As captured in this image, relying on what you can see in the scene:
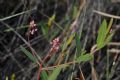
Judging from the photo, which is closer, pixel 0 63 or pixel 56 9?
pixel 0 63

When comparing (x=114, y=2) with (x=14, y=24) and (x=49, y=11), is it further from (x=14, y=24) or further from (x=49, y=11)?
(x=14, y=24)

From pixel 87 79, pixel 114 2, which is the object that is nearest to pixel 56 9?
pixel 114 2

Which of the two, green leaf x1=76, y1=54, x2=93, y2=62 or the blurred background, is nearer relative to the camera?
green leaf x1=76, y1=54, x2=93, y2=62

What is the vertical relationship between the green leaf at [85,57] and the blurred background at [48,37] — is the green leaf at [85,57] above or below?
above

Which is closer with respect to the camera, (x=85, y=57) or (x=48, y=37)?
(x=85, y=57)

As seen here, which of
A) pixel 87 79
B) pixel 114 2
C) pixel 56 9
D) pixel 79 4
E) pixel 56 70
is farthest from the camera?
pixel 56 9

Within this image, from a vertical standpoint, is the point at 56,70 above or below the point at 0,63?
above

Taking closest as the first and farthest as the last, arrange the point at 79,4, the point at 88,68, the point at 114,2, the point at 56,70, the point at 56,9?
the point at 56,70, the point at 88,68, the point at 79,4, the point at 114,2, the point at 56,9

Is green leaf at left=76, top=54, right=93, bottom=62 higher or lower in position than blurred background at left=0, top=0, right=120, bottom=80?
higher

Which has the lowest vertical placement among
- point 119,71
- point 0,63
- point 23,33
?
point 119,71

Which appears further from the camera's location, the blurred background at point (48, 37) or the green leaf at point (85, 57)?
the blurred background at point (48, 37)
